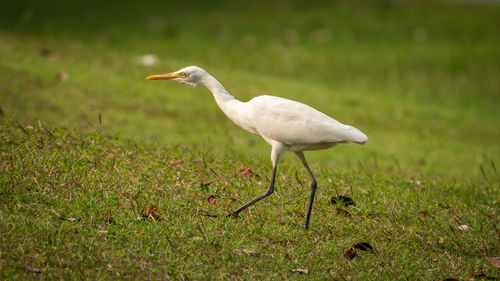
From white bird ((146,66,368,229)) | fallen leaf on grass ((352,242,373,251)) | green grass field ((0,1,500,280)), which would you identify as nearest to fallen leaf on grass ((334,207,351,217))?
green grass field ((0,1,500,280))

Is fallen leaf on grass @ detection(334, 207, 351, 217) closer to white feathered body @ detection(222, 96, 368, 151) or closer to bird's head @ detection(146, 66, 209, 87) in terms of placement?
white feathered body @ detection(222, 96, 368, 151)

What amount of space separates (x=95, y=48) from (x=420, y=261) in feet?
31.0

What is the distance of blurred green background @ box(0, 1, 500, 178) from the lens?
8414 millimetres

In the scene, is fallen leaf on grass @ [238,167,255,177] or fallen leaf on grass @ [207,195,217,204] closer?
fallen leaf on grass @ [207,195,217,204]

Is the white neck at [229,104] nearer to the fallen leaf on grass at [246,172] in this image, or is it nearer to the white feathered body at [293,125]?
the white feathered body at [293,125]

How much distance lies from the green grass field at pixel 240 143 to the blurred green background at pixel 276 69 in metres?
0.05

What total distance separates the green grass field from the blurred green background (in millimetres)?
47

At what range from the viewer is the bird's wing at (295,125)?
433cm

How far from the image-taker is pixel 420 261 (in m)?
4.19

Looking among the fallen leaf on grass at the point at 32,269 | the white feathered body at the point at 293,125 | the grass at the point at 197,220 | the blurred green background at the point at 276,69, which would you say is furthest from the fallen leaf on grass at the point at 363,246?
the blurred green background at the point at 276,69

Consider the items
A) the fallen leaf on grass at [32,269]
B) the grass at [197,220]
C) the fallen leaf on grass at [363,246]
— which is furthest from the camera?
the fallen leaf on grass at [363,246]

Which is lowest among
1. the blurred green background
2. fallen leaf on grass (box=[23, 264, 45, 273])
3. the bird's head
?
the blurred green background

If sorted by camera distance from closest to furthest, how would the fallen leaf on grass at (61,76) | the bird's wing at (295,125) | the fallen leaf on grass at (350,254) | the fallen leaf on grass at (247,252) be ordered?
the fallen leaf on grass at (247,252) < the fallen leaf on grass at (350,254) < the bird's wing at (295,125) < the fallen leaf on grass at (61,76)

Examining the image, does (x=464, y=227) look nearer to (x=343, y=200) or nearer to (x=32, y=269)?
(x=343, y=200)
